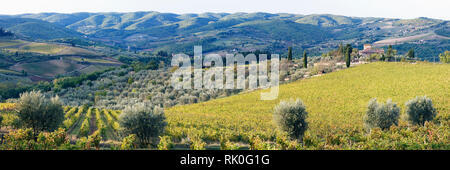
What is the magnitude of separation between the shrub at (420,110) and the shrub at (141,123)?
24895 mm

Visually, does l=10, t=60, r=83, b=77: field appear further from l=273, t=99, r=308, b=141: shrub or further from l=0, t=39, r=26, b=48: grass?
l=273, t=99, r=308, b=141: shrub

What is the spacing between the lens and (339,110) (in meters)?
39.5

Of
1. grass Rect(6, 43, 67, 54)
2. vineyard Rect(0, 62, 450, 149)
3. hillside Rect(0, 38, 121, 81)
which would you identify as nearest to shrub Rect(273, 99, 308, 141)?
vineyard Rect(0, 62, 450, 149)

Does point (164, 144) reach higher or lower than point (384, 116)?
higher

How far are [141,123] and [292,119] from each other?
12.1 metres

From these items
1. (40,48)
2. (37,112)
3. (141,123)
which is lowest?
(141,123)

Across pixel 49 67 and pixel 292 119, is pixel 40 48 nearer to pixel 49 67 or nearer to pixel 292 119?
pixel 49 67

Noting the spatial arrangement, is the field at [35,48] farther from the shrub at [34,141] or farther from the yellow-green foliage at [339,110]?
the shrub at [34,141]

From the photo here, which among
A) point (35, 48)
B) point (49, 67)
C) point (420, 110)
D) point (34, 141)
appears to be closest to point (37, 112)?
point (34, 141)

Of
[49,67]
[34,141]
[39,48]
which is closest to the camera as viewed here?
[34,141]

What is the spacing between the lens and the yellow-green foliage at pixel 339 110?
21.3 meters
